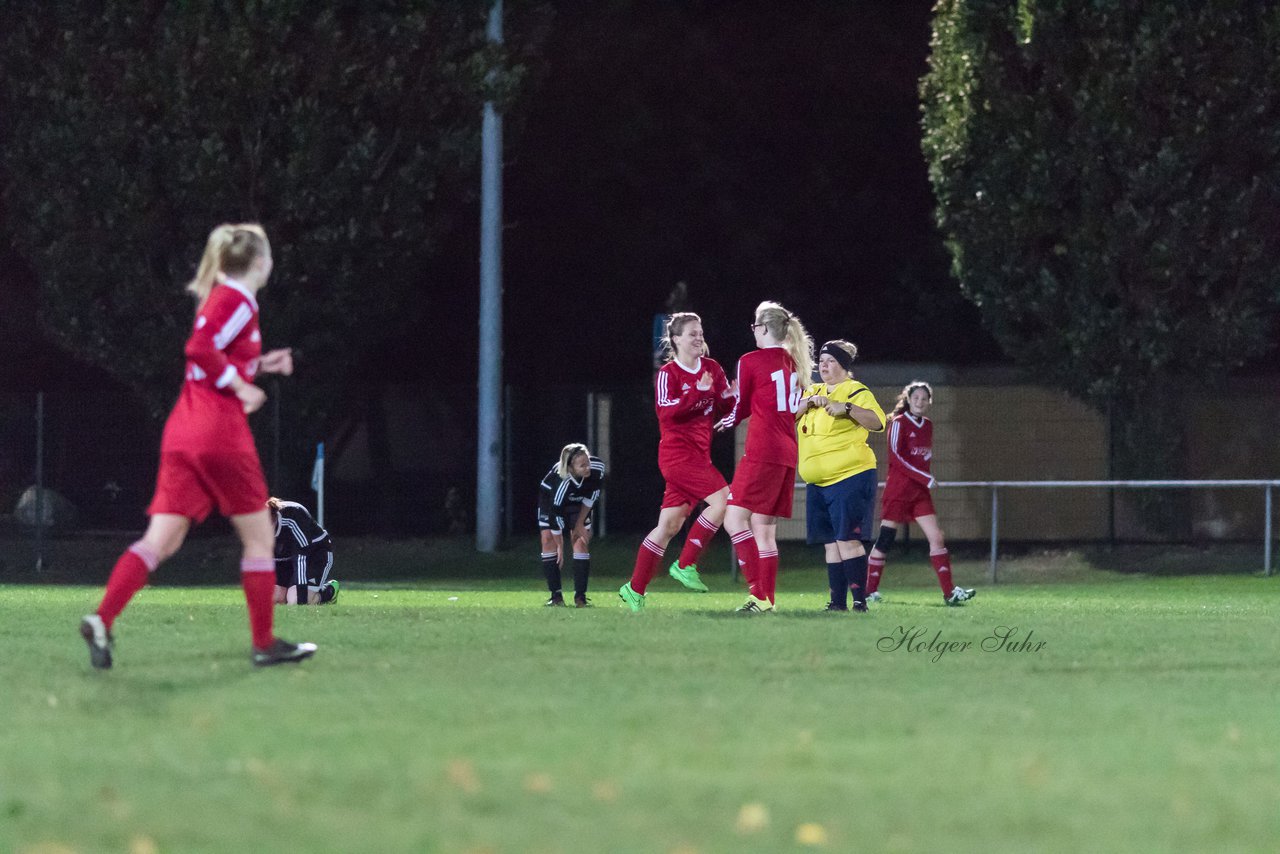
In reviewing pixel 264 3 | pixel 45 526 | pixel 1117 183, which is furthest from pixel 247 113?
pixel 1117 183

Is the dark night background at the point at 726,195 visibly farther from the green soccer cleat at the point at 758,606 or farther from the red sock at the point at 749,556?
the green soccer cleat at the point at 758,606

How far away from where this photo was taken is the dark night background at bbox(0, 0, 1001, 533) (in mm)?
30141

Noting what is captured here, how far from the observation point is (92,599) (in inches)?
595

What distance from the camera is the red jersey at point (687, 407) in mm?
12891

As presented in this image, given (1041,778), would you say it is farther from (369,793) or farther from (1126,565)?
(1126,565)

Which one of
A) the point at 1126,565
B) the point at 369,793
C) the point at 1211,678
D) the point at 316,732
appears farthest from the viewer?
the point at 1126,565

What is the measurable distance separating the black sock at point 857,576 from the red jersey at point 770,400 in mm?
959

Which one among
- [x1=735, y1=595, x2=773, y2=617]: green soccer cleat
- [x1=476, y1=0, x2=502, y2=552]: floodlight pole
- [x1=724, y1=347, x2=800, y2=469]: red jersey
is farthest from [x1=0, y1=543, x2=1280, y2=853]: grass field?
[x1=476, y1=0, x2=502, y2=552]: floodlight pole

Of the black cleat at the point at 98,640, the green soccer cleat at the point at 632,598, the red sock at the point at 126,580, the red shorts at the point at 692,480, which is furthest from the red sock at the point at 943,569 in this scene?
the black cleat at the point at 98,640

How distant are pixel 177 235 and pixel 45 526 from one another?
14.9 ft

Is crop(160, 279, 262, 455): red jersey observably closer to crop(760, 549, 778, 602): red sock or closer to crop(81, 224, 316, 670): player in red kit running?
crop(81, 224, 316, 670): player in red kit running

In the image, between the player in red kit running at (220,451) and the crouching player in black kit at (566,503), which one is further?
the crouching player in black kit at (566,503)

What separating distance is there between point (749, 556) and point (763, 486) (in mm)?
452

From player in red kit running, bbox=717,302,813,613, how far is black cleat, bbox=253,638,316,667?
4158 mm
